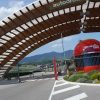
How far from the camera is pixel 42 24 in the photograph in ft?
184

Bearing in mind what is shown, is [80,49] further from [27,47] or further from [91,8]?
[27,47]

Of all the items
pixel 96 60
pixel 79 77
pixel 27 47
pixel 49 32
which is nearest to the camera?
pixel 79 77

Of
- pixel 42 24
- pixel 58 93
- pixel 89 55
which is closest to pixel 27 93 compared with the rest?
pixel 58 93

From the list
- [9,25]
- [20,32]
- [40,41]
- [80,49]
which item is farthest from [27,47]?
[80,49]

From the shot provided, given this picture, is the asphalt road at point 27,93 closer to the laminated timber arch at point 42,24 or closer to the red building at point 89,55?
the red building at point 89,55

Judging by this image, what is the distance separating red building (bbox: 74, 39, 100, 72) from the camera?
144 feet

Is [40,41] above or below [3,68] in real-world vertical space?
above

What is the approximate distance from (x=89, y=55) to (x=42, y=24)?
14.4m

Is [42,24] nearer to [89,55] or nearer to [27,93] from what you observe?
[89,55]

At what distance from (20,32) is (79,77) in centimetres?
2656

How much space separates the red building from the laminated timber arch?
574 centimetres

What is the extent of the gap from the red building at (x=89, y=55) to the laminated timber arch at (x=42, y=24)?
5.74 meters

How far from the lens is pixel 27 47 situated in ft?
231

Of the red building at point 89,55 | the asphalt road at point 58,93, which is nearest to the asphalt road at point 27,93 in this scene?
the asphalt road at point 58,93
